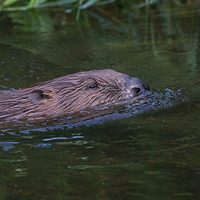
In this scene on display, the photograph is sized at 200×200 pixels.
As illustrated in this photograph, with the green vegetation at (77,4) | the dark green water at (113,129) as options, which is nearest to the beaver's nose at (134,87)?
the dark green water at (113,129)

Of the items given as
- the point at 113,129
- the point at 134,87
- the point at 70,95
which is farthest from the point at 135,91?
the point at 113,129

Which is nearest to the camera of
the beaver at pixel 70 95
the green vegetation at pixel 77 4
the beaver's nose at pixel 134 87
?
the beaver at pixel 70 95

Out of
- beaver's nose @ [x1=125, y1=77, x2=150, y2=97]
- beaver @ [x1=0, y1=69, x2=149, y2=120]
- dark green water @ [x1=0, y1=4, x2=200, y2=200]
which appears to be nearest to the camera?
dark green water @ [x1=0, y1=4, x2=200, y2=200]

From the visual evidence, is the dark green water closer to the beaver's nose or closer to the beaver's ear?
the beaver's nose

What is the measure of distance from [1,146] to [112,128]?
0.99 metres

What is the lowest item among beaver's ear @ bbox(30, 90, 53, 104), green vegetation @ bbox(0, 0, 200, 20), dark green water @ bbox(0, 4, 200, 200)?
dark green water @ bbox(0, 4, 200, 200)

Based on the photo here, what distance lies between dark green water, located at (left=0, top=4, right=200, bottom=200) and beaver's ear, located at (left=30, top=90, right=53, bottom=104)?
35cm

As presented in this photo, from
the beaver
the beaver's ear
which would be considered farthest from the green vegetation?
the beaver's ear

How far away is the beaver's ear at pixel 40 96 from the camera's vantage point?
4633 millimetres

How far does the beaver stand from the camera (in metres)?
4.59

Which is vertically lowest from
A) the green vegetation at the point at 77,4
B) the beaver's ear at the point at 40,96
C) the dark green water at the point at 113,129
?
the dark green water at the point at 113,129

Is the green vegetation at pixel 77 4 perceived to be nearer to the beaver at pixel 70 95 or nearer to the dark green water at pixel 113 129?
the dark green water at pixel 113 129

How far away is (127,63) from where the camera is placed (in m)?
6.60

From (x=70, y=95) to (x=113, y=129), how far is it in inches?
31.1
